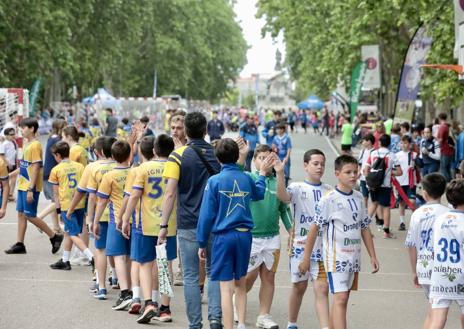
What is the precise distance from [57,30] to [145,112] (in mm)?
14289

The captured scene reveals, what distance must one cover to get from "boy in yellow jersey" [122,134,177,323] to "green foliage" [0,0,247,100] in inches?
1171

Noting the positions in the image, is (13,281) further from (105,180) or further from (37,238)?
(37,238)

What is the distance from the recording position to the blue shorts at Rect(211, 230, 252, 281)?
7.90 m

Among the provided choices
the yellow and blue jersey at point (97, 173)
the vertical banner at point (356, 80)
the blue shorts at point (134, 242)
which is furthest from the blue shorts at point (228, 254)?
the vertical banner at point (356, 80)

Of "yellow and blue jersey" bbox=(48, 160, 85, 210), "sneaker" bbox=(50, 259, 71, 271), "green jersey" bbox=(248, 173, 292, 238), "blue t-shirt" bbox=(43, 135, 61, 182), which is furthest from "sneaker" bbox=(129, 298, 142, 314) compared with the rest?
"blue t-shirt" bbox=(43, 135, 61, 182)

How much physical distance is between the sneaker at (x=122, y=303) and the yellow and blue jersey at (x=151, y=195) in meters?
0.88

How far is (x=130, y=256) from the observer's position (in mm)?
9758

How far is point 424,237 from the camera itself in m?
7.82

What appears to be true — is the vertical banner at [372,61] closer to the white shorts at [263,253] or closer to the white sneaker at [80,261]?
the white sneaker at [80,261]

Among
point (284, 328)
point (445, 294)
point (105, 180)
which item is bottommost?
point (284, 328)

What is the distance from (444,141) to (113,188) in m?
13.6

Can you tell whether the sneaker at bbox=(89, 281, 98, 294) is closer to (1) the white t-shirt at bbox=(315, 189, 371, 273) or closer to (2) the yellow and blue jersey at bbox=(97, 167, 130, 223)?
(2) the yellow and blue jersey at bbox=(97, 167, 130, 223)

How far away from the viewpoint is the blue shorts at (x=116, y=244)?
995cm

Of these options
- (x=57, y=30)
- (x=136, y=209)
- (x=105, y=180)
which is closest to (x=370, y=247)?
(x=136, y=209)
